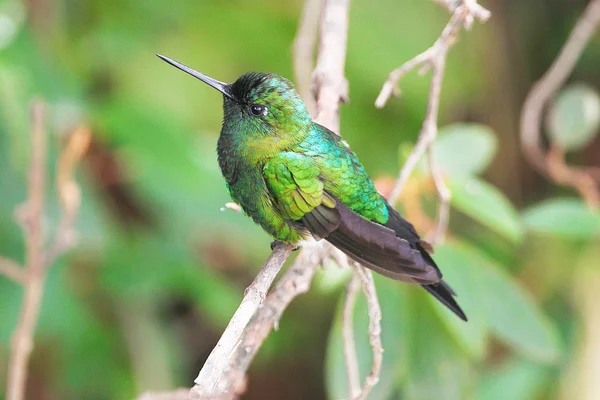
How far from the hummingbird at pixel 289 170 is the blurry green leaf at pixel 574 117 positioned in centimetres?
98

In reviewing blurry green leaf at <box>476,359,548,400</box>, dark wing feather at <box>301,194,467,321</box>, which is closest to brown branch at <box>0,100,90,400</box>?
dark wing feather at <box>301,194,467,321</box>

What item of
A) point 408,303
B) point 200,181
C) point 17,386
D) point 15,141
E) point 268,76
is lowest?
point 408,303

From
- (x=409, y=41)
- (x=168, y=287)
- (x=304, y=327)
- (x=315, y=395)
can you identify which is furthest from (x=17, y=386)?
(x=315, y=395)

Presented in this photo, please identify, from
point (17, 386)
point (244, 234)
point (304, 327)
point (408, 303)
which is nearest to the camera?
point (17, 386)

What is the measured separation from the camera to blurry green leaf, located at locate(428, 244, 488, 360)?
216 centimetres

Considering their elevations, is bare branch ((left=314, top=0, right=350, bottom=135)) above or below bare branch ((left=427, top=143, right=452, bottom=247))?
above

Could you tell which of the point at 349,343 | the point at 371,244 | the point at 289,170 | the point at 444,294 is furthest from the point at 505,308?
the point at 289,170

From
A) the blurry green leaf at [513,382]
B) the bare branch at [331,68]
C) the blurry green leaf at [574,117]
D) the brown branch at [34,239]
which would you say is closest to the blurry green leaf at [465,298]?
the bare branch at [331,68]

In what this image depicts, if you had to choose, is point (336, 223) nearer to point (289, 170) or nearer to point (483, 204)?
point (289, 170)

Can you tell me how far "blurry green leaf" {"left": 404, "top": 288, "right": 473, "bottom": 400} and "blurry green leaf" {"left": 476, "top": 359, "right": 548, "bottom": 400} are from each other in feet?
1.58

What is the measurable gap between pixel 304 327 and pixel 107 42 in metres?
1.68

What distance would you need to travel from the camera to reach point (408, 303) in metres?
2.38

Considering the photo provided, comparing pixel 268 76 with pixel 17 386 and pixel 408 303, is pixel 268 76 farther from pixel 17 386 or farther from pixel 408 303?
pixel 17 386

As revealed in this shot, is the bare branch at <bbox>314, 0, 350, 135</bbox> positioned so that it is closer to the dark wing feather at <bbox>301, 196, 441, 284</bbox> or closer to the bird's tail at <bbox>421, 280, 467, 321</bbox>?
the dark wing feather at <bbox>301, 196, 441, 284</bbox>
